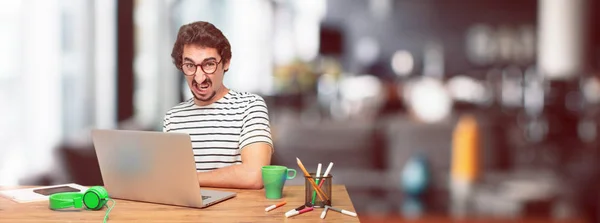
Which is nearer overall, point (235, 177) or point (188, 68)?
point (235, 177)

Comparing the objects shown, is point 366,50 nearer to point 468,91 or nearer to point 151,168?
point 468,91

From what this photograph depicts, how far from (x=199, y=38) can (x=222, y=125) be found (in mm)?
306

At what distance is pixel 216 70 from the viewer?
2211 mm

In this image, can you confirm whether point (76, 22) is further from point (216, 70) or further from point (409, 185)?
point (409, 185)

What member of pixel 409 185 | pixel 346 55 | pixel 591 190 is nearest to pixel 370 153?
pixel 409 185

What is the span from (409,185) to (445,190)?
0.26 m

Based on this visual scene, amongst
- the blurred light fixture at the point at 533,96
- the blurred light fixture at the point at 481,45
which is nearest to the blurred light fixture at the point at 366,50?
the blurred light fixture at the point at 481,45

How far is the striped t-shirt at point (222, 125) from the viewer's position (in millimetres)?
2273

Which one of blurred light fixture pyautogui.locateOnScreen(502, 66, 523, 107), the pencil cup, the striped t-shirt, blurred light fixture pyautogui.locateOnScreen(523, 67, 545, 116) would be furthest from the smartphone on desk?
blurred light fixture pyautogui.locateOnScreen(502, 66, 523, 107)

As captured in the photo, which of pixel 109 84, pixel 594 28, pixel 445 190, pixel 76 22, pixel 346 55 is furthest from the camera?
pixel 346 55

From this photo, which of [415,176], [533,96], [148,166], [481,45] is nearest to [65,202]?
[148,166]

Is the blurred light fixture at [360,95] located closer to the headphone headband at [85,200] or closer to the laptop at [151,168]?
the laptop at [151,168]

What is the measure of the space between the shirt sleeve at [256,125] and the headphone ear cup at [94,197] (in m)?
0.61

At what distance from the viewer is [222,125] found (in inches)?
90.7
